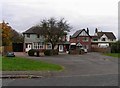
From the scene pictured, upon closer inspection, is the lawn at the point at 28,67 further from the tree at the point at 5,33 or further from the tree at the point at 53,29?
the tree at the point at 53,29

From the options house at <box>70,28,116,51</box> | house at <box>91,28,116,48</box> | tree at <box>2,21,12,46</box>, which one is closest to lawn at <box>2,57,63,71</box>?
tree at <box>2,21,12,46</box>

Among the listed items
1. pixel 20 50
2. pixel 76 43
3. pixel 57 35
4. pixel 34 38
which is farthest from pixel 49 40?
pixel 76 43

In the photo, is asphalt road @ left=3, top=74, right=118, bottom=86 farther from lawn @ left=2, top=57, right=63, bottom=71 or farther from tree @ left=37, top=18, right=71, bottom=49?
tree @ left=37, top=18, right=71, bottom=49

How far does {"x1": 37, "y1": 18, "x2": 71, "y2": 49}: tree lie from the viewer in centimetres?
5838

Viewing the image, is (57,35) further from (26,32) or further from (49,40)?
(26,32)

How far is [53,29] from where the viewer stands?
5828 centimetres

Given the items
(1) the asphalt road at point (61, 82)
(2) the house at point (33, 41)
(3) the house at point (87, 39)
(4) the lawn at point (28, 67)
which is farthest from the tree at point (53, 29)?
(1) the asphalt road at point (61, 82)

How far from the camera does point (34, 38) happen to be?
7000cm

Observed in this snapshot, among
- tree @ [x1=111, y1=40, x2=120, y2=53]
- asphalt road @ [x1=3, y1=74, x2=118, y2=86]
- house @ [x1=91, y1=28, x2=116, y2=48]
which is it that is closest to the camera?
asphalt road @ [x1=3, y1=74, x2=118, y2=86]

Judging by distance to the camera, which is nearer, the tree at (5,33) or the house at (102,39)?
the tree at (5,33)

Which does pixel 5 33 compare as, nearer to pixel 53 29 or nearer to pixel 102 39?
pixel 53 29

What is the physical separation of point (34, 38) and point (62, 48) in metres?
7.93

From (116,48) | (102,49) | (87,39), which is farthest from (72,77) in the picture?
(87,39)

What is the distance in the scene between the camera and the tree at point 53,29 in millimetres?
58375
